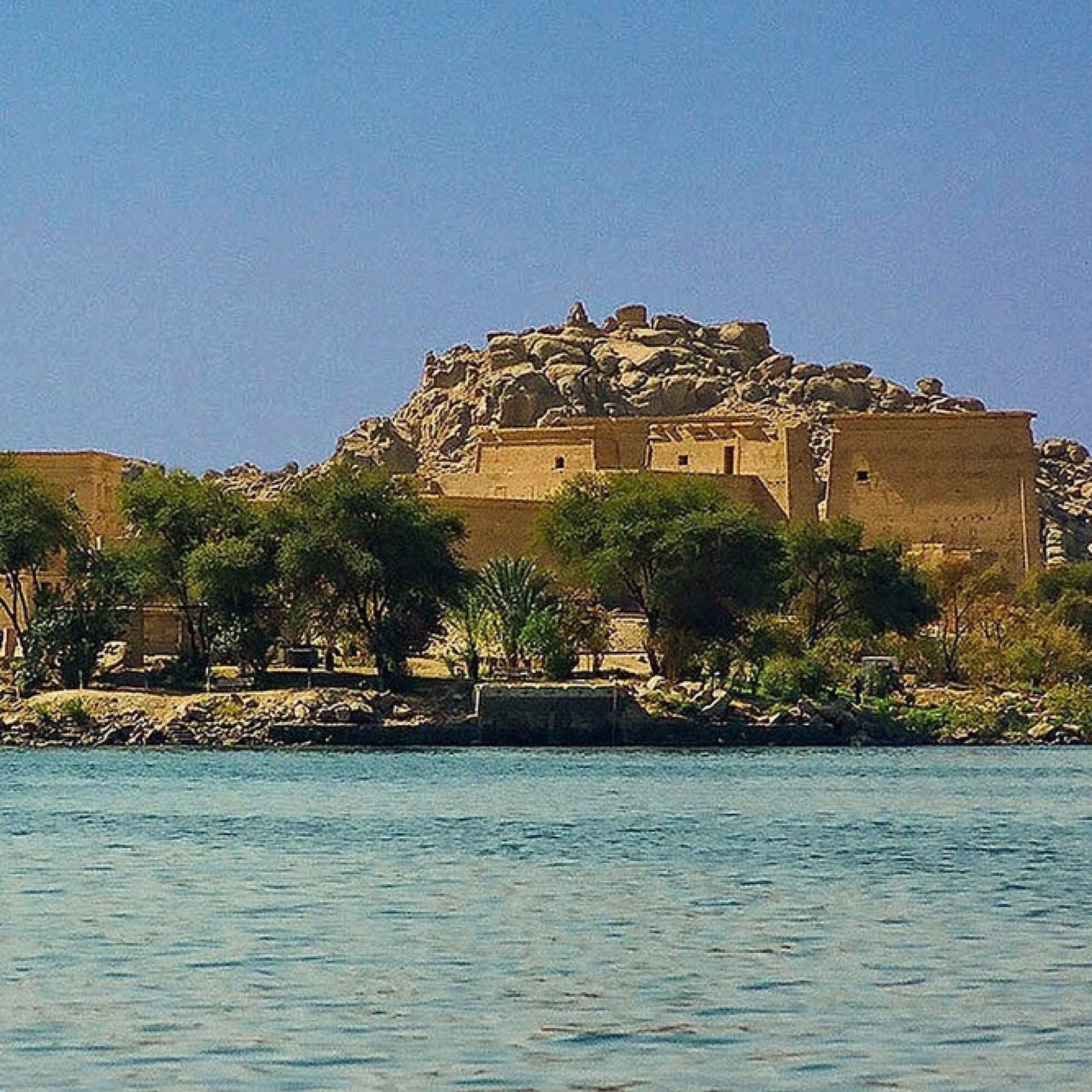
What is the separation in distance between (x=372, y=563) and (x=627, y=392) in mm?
62183

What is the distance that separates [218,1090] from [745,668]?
168 feet

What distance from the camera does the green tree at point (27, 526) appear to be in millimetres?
58250

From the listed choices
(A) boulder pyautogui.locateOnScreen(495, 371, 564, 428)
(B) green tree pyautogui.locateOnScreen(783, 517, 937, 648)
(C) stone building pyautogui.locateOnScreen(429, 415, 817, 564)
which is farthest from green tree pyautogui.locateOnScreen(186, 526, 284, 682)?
(A) boulder pyautogui.locateOnScreen(495, 371, 564, 428)

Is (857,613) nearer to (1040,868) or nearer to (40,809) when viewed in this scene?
(40,809)

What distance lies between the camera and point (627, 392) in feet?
384

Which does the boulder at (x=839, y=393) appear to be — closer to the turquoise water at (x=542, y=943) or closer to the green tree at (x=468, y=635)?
the green tree at (x=468, y=635)

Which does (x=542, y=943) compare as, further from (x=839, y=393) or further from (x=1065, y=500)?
(x=839, y=393)

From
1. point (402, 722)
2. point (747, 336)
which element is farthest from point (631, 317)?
point (402, 722)

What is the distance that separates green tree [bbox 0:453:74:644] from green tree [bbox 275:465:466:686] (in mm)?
5176

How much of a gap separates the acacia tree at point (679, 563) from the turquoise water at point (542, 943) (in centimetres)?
2274

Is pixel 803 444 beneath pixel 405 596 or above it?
above

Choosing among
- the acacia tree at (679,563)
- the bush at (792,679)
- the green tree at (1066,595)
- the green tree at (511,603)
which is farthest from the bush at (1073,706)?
the green tree at (1066,595)

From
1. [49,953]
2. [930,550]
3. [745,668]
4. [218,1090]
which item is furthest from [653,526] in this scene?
[218,1090]

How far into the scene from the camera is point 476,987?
1620 centimetres
